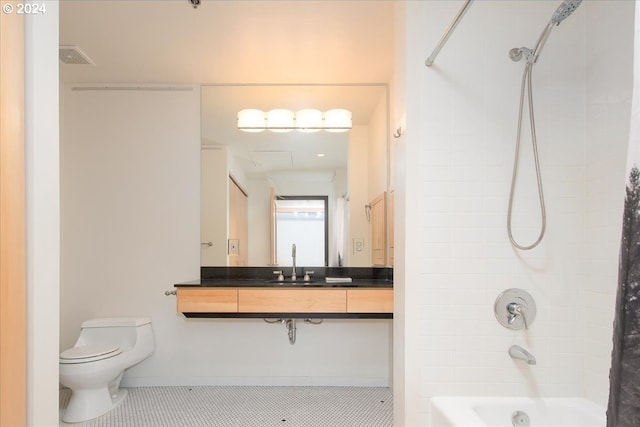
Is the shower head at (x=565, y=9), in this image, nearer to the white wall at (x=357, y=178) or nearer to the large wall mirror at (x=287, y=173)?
the large wall mirror at (x=287, y=173)

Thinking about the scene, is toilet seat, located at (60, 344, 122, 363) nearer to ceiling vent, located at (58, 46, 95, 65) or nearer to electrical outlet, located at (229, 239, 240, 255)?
electrical outlet, located at (229, 239, 240, 255)

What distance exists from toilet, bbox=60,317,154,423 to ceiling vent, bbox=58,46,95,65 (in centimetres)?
185

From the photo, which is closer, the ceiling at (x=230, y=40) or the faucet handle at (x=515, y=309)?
the faucet handle at (x=515, y=309)

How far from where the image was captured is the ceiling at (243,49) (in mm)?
1951

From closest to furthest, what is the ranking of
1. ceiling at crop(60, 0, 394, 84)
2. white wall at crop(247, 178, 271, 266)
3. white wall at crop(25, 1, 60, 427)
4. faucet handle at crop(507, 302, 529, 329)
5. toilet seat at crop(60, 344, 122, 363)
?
white wall at crop(25, 1, 60, 427)
faucet handle at crop(507, 302, 529, 329)
ceiling at crop(60, 0, 394, 84)
toilet seat at crop(60, 344, 122, 363)
white wall at crop(247, 178, 271, 266)

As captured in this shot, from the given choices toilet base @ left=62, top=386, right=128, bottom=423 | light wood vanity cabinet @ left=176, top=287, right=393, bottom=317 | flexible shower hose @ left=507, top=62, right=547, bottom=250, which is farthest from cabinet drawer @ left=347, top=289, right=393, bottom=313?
toilet base @ left=62, top=386, right=128, bottom=423

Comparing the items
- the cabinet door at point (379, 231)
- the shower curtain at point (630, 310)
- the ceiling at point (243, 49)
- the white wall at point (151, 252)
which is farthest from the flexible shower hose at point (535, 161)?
the white wall at point (151, 252)

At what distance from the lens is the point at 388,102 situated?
9.16ft

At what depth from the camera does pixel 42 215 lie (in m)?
1.11

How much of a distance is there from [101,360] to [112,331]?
455 mm

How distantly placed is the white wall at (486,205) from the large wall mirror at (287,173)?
47.6 inches

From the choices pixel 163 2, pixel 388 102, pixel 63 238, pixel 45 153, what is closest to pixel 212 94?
pixel 163 2

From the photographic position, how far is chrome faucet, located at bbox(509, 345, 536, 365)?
4.70ft

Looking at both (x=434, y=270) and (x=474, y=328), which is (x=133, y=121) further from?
(x=474, y=328)
